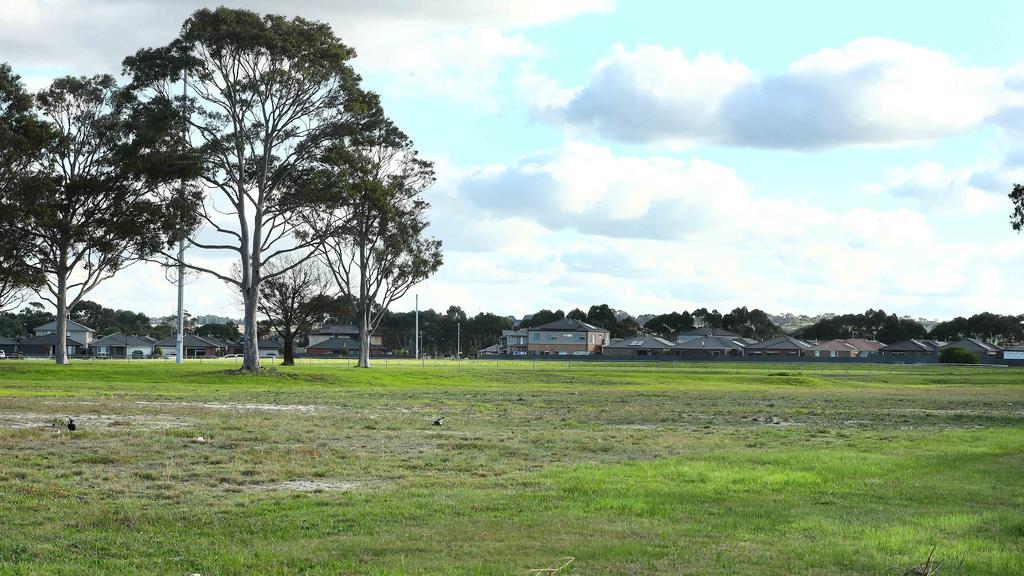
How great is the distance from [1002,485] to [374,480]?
9.10m

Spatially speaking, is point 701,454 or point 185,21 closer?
point 701,454

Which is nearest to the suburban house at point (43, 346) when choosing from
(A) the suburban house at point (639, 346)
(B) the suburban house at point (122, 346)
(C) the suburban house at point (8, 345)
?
(B) the suburban house at point (122, 346)

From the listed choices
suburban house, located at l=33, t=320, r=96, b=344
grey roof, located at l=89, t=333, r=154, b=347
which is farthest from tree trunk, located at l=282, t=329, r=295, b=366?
grey roof, located at l=89, t=333, r=154, b=347

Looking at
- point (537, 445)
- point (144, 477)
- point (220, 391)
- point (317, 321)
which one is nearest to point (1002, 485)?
point (537, 445)

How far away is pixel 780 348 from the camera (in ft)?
572

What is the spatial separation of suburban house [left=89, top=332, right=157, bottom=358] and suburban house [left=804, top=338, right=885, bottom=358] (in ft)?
367

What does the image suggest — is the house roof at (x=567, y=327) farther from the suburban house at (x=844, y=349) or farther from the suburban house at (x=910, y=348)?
the suburban house at (x=910, y=348)

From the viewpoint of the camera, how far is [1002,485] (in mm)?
14727

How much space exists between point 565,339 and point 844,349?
50.1 meters

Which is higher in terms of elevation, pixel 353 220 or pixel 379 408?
pixel 353 220

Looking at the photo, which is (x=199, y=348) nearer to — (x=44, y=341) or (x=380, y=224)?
(x=44, y=341)

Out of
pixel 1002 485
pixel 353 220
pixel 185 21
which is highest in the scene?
pixel 185 21

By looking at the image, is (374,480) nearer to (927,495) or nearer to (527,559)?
→ (527,559)

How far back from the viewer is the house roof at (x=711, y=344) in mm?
175750
